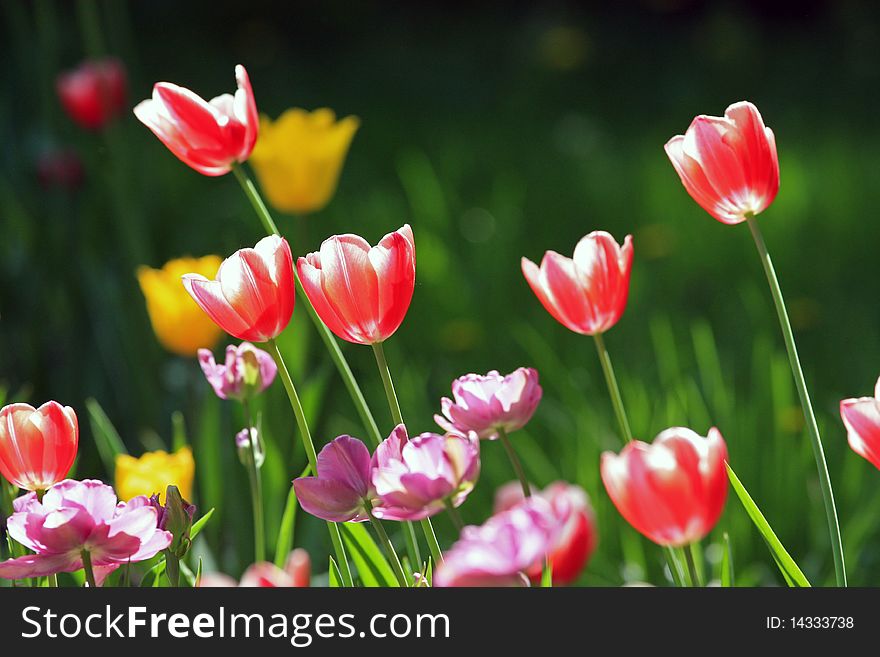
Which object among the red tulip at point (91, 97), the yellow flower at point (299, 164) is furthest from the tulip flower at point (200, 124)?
the red tulip at point (91, 97)

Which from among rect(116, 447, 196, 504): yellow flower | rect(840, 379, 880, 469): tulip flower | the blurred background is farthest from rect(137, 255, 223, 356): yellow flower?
rect(840, 379, 880, 469): tulip flower

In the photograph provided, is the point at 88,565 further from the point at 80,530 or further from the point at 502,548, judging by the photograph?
the point at 502,548

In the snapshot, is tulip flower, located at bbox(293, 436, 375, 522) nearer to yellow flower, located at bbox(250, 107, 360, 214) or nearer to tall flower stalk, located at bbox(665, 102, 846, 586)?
tall flower stalk, located at bbox(665, 102, 846, 586)

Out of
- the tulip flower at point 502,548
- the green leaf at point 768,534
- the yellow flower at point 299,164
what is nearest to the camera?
the tulip flower at point 502,548

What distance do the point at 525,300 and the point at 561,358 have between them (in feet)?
0.80

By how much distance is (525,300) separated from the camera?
166cm

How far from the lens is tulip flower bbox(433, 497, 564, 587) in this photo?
31 cm

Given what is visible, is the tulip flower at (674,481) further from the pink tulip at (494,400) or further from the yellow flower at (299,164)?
the yellow flower at (299,164)

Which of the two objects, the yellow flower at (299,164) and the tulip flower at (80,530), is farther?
the yellow flower at (299,164)

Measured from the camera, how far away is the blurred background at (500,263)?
98 cm

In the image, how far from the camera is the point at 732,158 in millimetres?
452

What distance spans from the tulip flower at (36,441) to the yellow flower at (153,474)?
154mm

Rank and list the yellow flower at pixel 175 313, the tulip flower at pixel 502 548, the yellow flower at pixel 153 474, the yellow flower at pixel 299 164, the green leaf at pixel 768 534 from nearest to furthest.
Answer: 1. the tulip flower at pixel 502 548
2. the green leaf at pixel 768 534
3. the yellow flower at pixel 153 474
4. the yellow flower at pixel 175 313
5. the yellow flower at pixel 299 164
